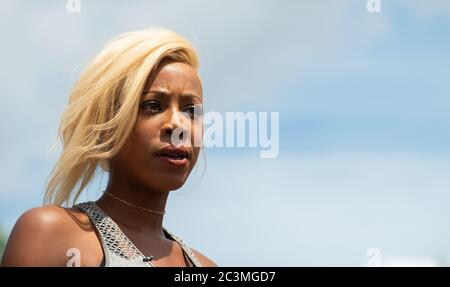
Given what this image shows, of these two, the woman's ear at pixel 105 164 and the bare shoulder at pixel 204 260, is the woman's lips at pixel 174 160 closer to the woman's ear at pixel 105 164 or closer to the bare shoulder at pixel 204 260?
the woman's ear at pixel 105 164

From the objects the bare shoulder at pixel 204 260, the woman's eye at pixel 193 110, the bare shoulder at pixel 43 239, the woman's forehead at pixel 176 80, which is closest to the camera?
the bare shoulder at pixel 43 239

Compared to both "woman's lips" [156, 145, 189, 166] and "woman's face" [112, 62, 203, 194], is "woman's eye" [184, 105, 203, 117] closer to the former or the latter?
"woman's face" [112, 62, 203, 194]

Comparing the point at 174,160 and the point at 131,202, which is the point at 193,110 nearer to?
the point at 174,160

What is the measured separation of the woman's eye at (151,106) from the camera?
19.2 feet

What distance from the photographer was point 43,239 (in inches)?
214

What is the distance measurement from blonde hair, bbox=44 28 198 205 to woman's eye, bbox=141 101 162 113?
91 mm

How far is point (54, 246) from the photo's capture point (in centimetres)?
545

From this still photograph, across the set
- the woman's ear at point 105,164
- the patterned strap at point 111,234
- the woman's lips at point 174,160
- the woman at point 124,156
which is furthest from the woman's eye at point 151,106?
A: the patterned strap at point 111,234

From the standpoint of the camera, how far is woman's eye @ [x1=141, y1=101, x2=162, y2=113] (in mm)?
5844

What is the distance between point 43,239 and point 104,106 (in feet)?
3.42

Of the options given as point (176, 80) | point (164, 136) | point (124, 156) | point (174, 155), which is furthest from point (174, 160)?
point (176, 80)

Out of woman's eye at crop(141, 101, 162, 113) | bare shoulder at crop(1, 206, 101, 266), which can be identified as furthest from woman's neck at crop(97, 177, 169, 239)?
woman's eye at crop(141, 101, 162, 113)

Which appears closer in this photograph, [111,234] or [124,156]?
[111,234]

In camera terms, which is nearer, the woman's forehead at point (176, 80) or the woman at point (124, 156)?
the woman at point (124, 156)
